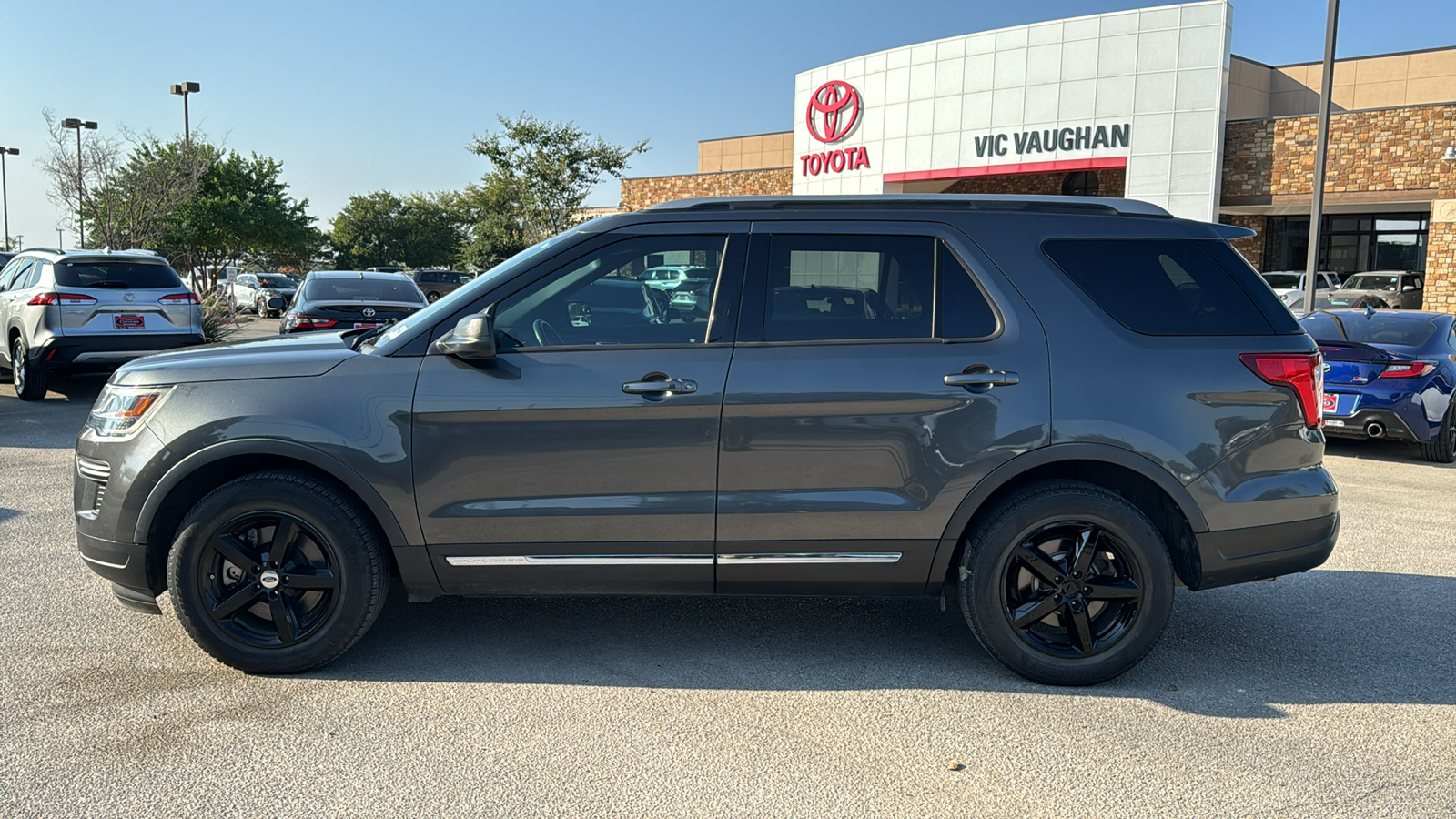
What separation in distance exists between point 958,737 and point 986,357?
1.38 meters

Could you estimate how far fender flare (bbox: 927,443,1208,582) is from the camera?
13.3 ft

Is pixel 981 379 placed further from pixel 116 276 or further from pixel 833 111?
pixel 833 111

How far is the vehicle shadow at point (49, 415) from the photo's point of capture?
32.5 feet

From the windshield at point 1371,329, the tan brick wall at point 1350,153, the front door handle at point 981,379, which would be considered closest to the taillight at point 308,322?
the windshield at point 1371,329

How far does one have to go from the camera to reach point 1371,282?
1073 inches

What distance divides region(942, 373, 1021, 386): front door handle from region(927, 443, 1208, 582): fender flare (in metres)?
0.28

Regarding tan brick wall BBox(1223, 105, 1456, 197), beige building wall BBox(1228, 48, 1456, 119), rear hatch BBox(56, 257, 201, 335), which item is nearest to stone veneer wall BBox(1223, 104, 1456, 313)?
tan brick wall BBox(1223, 105, 1456, 197)

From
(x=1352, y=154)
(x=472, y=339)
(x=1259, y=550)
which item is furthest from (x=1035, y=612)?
(x=1352, y=154)

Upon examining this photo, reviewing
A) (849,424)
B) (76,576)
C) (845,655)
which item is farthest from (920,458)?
(76,576)

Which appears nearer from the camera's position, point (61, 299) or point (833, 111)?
point (61, 299)

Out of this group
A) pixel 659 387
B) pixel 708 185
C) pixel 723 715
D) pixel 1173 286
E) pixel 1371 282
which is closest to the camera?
pixel 723 715

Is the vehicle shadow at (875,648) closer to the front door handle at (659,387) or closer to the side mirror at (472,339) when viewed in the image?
the front door handle at (659,387)

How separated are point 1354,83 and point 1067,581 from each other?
42.8m

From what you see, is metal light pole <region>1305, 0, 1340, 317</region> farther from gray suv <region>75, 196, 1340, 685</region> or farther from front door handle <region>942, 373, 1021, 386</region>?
front door handle <region>942, 373, 1021, 386</region>
